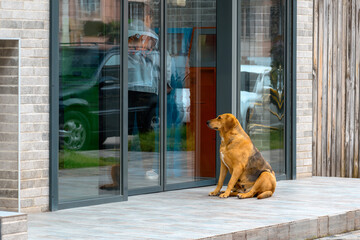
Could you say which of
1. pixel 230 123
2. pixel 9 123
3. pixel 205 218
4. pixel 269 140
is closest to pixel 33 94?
pixel 9 123

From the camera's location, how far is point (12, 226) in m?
5.46

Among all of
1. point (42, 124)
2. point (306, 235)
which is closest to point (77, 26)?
point (42, 124)

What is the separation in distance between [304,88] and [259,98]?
87 cm

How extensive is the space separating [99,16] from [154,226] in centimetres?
271

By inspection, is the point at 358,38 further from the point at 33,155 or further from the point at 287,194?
the point at 33,155

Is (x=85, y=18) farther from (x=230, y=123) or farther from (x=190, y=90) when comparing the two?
(x=190, y=90)

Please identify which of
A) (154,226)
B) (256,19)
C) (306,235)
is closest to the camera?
(154,226)

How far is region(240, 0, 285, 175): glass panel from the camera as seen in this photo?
421 inches

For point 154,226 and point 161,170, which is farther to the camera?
point 161,170

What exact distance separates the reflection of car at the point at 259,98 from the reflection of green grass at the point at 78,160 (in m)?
2.58

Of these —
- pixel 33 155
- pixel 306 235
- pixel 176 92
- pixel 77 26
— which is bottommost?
pixel 306 235

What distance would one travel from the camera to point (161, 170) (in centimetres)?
973

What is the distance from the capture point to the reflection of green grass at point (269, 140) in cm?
1088

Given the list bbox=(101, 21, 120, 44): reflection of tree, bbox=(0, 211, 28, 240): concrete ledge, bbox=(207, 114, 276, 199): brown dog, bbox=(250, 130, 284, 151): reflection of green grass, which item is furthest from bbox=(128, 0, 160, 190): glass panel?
bbox=(0, 211, 28, 240): concrete ledge
